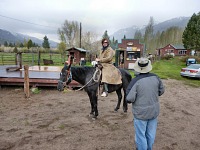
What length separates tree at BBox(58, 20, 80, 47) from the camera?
143ft

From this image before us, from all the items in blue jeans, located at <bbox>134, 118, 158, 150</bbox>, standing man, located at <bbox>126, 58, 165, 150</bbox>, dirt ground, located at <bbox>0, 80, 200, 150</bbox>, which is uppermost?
standing man, located at <bbox>126, 58, 165, 150</bbox>

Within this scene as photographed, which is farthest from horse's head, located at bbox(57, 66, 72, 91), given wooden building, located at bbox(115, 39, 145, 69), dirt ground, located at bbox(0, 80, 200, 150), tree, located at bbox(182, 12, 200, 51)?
tree, located at bbox(182, 12, 200, 51)

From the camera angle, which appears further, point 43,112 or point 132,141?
point 43,112

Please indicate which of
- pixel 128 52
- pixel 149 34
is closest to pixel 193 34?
pixel 128 52

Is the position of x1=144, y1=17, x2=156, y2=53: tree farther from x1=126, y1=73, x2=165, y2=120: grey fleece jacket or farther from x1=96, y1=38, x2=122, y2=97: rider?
x1=126, y1=73, x2=165, y2=120: grey fleece jacket

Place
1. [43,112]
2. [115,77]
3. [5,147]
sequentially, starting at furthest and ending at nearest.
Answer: [43,112], [115,77], [5,147]

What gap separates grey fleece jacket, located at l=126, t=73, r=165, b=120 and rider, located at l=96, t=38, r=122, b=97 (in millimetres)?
2125

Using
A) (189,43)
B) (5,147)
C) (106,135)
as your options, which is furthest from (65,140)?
(189,43)

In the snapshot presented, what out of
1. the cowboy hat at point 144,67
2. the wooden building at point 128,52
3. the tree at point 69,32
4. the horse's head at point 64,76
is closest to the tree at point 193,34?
the wooden building at point 128,52

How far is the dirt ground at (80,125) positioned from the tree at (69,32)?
1539 inches

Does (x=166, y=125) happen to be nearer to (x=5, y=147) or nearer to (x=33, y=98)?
(x=5, y=147)

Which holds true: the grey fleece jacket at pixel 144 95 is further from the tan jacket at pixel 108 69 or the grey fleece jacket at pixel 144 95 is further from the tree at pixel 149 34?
the tree at pixel 149 34

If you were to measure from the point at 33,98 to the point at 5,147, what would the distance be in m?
3.53

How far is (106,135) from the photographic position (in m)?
3.64
